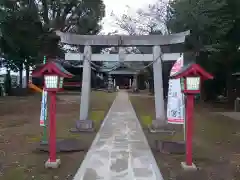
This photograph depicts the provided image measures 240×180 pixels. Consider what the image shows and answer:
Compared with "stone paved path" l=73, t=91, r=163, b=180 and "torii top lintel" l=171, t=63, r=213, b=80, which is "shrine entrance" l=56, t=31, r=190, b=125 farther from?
"torii top lintel" l=171, t=63, r=213, b=80

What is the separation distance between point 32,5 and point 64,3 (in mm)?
3472

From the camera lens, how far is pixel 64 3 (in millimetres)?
32312

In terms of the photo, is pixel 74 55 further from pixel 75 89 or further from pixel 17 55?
pixel 75 89

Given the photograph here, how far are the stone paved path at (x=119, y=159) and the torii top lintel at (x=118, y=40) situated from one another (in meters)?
3.67

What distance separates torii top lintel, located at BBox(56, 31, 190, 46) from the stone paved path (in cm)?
367

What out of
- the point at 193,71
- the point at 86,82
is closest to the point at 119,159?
the point at 193,71

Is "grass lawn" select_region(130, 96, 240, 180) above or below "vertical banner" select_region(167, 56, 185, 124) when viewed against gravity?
below

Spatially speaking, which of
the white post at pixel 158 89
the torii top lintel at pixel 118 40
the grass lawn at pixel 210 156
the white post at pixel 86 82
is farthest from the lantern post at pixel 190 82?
the white post at pixel 86 82

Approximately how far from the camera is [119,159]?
7840 mm

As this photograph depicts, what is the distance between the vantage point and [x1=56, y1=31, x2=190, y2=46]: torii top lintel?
12609 mm

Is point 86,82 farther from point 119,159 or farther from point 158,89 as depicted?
point 119,159

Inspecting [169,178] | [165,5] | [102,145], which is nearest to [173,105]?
[102,145]

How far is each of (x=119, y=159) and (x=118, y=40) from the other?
6.27 m

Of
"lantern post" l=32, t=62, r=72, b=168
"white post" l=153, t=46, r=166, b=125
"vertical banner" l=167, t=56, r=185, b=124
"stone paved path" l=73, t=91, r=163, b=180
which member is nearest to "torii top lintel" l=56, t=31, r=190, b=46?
"white post" l=153, t=46, r=166, b=125
